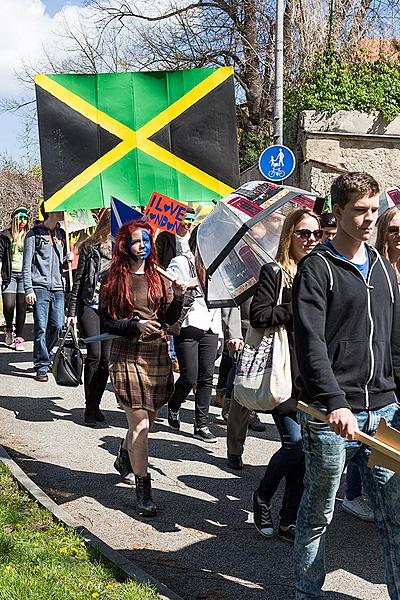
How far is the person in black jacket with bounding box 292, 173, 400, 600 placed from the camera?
3.53 m

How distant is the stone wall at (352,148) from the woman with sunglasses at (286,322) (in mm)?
12029

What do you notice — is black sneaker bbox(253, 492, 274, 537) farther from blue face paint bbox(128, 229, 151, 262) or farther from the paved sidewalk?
blue face paint bbox(128, 229, 151, 262)

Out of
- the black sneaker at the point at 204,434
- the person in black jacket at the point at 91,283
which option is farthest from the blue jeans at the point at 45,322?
the black sneaker at the point at 204,434

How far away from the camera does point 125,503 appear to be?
5.66 m

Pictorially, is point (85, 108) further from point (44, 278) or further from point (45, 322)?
point (45, 322)

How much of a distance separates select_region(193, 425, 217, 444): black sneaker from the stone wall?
10074 mm

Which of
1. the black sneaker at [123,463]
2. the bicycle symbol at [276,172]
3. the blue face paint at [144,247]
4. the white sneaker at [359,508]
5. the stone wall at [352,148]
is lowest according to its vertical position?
the white sneaker at [359,508]

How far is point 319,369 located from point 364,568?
5.37 ft

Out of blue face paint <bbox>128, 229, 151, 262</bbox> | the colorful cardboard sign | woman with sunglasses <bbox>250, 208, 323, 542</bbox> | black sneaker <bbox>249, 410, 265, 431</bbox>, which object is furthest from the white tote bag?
black sneaker <bbox>249, 410, 265, 431</bbox>

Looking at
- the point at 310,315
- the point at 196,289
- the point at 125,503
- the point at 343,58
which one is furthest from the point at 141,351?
the point at 343,58

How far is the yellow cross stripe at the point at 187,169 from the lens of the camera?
21.9ft

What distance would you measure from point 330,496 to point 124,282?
2447 millimetres

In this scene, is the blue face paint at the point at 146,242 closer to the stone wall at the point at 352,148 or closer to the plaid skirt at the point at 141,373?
the plaid skirt at the point at 141,373

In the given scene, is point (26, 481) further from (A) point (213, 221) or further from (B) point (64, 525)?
(A) point (213, 221)
